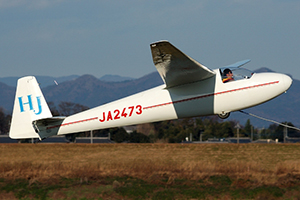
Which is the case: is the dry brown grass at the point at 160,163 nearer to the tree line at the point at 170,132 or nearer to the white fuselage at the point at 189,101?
the white fuselage at the point at 189,101

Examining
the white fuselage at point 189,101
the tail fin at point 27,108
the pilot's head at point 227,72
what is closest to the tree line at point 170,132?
the tail fin at point 27,108

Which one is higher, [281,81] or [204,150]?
Result: [281,81]

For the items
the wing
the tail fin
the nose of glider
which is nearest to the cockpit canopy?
the wing

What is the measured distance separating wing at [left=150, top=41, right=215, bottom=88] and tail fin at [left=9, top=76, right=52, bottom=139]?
19.8ft

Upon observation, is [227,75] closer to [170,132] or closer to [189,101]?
[189,101]

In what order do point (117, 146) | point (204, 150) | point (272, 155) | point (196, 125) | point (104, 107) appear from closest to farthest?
point (104, 107) < point (272, 155) < point (204, 150) < point (117, 146) < point (196, 125)

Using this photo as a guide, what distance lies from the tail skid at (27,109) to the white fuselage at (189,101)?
5.79ft

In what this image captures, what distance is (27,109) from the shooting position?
18.2 metres

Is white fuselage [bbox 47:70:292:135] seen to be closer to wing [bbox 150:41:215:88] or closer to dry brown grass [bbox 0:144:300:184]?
wing [bbox 150:41:215:88]

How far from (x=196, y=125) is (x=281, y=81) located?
5173 centimetres

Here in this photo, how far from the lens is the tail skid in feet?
59.3

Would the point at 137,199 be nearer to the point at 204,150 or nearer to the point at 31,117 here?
the point at 31,117

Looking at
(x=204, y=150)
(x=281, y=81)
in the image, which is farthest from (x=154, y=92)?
(x=204, y=150)

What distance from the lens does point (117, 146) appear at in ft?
80.6
